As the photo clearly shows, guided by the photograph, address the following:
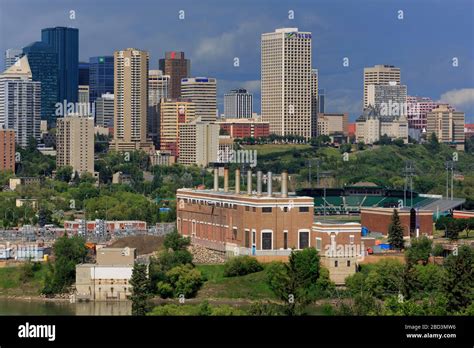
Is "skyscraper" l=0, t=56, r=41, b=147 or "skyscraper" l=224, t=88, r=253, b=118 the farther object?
"skyscraper" l=224, t=88, r=253, b=118

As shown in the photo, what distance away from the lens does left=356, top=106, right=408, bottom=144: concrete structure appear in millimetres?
49219

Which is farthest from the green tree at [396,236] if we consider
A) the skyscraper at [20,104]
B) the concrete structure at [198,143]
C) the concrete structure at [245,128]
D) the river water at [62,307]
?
the skyscraper at [20,104]

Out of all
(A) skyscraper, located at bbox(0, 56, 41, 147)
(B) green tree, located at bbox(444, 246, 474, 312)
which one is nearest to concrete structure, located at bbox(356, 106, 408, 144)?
(A) skyscraper, located at bbox(0, 56, 41, 147)

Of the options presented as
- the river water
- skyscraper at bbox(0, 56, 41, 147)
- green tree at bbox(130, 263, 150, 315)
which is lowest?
the river water

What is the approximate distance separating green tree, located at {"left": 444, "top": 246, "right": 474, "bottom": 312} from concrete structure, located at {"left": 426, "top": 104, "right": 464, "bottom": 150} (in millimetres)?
36371

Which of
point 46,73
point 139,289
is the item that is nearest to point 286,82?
point 46,73

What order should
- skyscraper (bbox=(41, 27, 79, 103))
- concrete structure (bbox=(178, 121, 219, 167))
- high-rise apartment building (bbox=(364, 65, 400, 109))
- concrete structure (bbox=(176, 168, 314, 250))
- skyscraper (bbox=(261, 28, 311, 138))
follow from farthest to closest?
1. high-rise apartment building (bbox=(364, 65, 400, 109))
2. skyscraper (bbox=(41, 27, 79, 103))
3. skyscraper (bbox=(261, 28, 311, 138))
4. concrete structure (bbox=(178, 121, 219, 167))
5. concrete structure (bbox=(176, 168, 314, 250))

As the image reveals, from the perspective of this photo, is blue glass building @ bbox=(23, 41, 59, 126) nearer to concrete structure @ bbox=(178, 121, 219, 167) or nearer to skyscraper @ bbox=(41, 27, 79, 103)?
skyscraper @ bbox=(41, 27, 79, 103)

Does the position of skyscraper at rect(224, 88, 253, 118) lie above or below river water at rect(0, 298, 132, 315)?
above

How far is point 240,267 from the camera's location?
15.8 m

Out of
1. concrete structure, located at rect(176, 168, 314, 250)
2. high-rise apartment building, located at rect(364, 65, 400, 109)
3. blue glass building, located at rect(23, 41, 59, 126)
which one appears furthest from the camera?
high-rise apartment building, located at rect(364, 65, 400, 109)

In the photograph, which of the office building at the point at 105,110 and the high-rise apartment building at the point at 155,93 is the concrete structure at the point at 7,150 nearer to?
the high-rise apartment building at the point at 155,93
